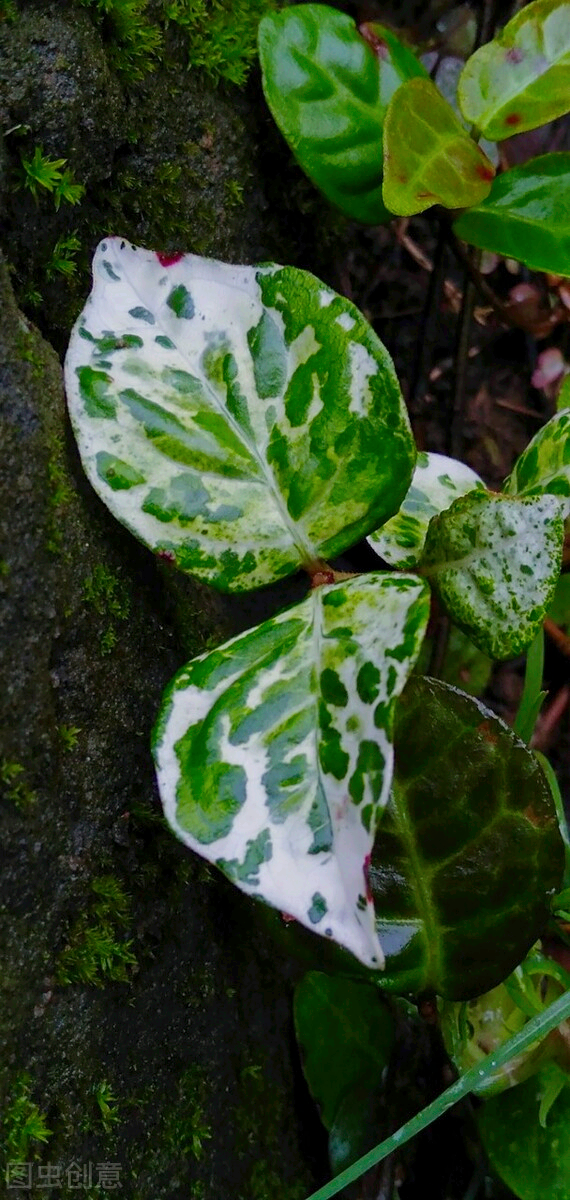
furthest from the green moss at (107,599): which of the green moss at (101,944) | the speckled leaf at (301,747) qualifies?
the green moss at (101,944)

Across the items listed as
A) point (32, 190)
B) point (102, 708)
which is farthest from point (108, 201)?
point (102, 708)

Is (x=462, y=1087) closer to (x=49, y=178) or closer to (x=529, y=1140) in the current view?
(x=529, y=1140)

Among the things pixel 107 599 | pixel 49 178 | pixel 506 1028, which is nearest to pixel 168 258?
pixel 49 178

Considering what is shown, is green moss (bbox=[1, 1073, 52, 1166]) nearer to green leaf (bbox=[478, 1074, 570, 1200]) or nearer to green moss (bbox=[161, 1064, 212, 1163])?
green moss (bbox=[161, 1064, 212, 1163])

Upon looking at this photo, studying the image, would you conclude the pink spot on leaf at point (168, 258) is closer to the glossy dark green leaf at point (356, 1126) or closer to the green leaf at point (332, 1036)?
the green leaf at point (332, 1036)

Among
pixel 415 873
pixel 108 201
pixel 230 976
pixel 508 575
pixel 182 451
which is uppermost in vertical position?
pixel 108 201

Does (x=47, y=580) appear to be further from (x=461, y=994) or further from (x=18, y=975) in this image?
(x=461, y=994)
